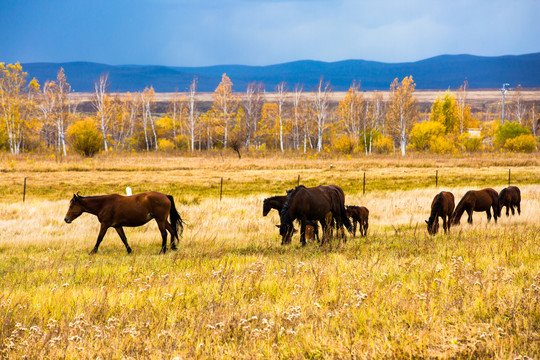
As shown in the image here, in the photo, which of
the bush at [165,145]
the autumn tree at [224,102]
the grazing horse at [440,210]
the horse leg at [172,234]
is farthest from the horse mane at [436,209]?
the bush at [165,145]

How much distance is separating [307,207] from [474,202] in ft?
19.8

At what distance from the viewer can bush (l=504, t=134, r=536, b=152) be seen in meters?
58.4

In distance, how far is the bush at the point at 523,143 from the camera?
5841cm

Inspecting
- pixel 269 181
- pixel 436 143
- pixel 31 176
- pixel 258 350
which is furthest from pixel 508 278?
pixel 436 143

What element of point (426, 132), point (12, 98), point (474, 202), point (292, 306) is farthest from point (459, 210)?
point (12, 98)

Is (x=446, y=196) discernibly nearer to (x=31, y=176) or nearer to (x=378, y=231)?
(x=378, y=231)

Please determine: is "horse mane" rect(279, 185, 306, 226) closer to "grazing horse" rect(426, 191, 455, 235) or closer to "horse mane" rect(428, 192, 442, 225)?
"grazing horse" rect(426, 191, 455, 235)

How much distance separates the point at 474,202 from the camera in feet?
47.2

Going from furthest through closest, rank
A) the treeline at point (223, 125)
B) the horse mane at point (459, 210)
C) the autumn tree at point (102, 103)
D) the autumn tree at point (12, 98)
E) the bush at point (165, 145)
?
the bush at point (165, 145), the autumn tree at point (102, 103), the treeline at point (223, 125), the autumn tree at point (12, 98), the horse mane at point (459, 210)

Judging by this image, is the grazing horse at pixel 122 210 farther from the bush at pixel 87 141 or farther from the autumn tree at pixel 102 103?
the autumn tree at pixel 102 103

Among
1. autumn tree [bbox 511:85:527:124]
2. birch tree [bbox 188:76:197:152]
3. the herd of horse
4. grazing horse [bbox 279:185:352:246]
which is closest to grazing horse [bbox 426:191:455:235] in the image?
the herd of horse

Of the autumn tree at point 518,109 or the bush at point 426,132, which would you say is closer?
the bush at point 426,132

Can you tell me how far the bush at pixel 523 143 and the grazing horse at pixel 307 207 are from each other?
5486cm

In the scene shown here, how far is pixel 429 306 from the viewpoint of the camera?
490 centimetres
